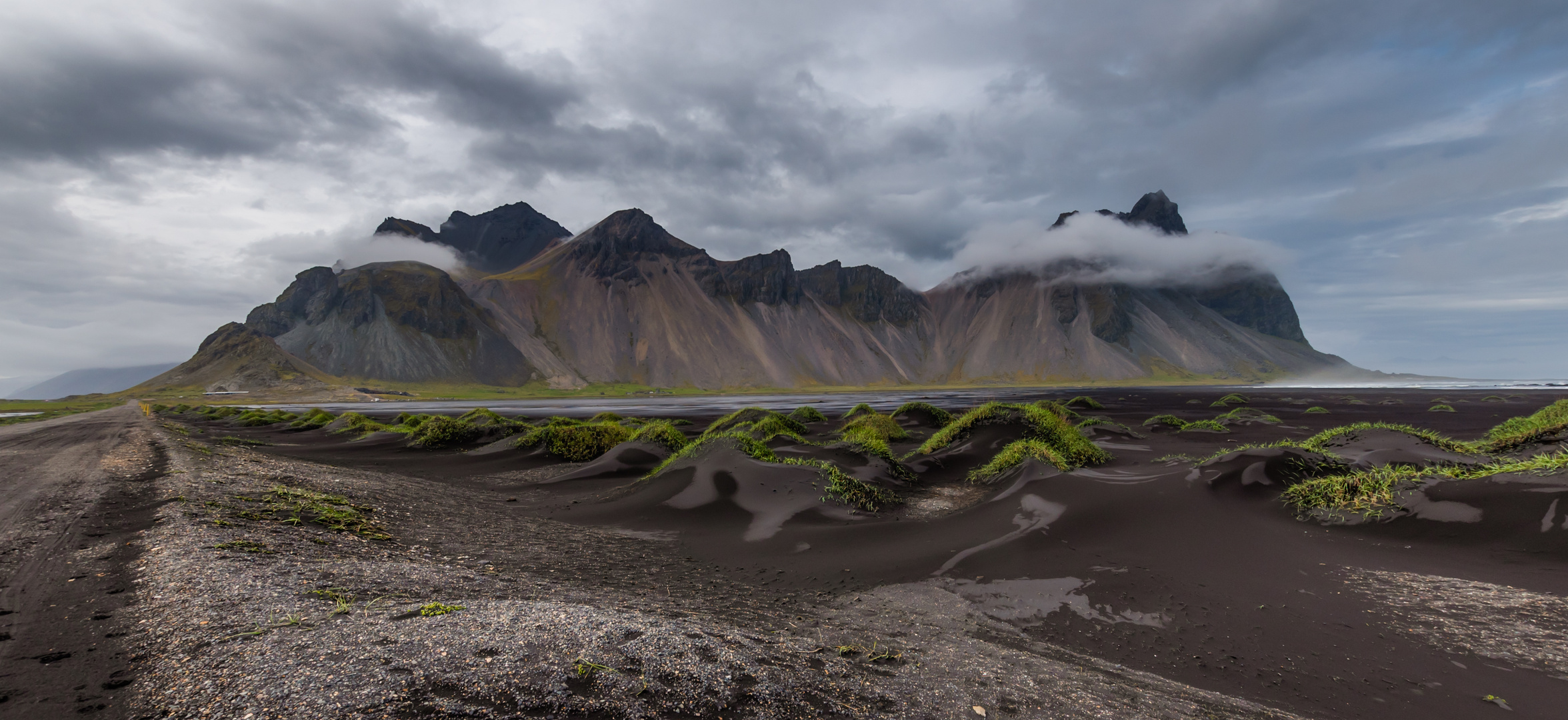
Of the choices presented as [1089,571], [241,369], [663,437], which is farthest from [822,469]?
[241,369]

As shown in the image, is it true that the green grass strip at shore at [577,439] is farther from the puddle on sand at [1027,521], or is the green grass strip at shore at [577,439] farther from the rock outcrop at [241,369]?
the rock outcrop at [241,369]

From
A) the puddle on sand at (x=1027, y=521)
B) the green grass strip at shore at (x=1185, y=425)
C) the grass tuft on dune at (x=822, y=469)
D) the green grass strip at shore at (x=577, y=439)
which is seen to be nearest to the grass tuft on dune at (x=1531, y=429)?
the puddle on sand at (x=1027, y=521)

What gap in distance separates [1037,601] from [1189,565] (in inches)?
129

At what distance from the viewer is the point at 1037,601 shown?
370 inches

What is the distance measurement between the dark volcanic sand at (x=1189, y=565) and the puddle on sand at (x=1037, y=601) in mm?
32

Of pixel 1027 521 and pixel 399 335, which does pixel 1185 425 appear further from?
pixel 399 335

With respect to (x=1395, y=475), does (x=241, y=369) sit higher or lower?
higher

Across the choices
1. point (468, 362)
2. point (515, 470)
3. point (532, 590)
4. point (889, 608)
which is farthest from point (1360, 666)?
point (468, 362)

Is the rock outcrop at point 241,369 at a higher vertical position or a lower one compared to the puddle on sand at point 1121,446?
higher

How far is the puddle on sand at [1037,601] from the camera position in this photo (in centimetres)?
873

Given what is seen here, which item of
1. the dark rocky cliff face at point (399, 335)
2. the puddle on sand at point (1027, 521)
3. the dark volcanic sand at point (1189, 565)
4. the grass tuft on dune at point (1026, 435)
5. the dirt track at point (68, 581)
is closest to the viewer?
the dirt track at point (68, 581)

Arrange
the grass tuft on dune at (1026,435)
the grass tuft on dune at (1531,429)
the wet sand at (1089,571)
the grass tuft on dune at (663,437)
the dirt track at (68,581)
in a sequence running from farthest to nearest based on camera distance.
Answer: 1. the grass tuft on dune at (663,437)
2. the grass tuft on dune at (1026,435)
3. the grass tuft on dune at (1531,429)
4. the wet sand at (1089,571)
5. the dirt track at (68,581)

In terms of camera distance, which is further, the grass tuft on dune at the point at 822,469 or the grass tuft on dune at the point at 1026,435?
the grass tuft on dune at the point at 1026,435

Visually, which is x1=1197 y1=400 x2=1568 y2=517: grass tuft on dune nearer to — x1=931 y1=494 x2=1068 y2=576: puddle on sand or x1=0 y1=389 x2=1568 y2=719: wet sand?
x1=0 y1=389 x2=1568 y2=719: wet sand
